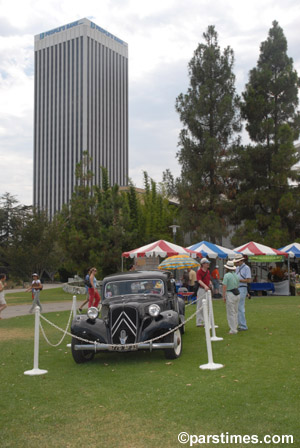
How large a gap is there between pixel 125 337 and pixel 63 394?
2.06 meters

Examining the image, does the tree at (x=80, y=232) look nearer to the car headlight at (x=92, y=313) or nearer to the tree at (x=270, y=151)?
the tree at (x=270, y=151)

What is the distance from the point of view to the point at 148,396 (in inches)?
261

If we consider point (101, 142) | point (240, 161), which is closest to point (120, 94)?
point (101, 142)

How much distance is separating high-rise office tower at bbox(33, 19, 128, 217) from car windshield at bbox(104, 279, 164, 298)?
4614 inches

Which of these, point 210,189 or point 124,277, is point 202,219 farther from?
point 124,277

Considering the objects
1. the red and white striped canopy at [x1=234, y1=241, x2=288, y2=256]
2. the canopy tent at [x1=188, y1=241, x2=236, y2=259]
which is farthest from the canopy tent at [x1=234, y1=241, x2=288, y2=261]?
the canopy tent at [x1=188, y1=241, x2=236, y2=259]

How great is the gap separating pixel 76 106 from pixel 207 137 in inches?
3934

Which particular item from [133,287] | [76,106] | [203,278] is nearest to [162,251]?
[203,278]

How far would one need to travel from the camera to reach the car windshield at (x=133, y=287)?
1036 cm

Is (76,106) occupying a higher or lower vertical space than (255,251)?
higher

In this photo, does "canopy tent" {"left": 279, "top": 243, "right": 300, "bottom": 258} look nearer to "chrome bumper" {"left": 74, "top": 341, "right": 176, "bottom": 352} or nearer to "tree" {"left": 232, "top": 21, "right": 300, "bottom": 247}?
"tree" {"left": 232, "top": 21, "right": 300, "bottom": 247}

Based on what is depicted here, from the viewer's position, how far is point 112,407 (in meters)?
6.20

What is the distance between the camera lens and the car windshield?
10.4 m

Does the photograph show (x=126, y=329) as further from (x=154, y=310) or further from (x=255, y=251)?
(x=255, y=251)
